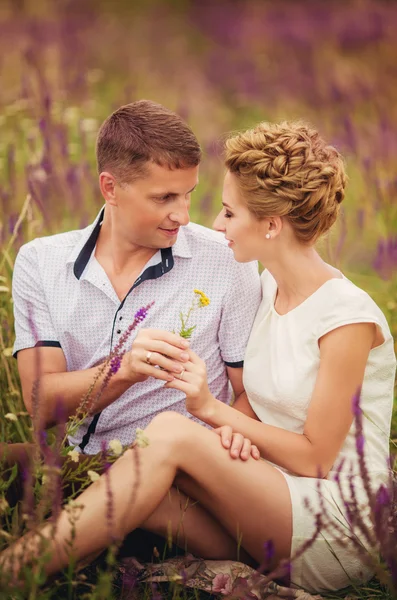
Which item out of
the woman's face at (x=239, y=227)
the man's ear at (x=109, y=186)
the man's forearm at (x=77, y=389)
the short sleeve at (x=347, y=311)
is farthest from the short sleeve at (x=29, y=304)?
the short sleeve at (x=347, y=311)

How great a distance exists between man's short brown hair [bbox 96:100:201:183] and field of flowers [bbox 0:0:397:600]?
0.71 feet

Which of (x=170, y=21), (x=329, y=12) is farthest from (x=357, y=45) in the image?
(x=170, y=21)

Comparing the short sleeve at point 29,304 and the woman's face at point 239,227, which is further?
the short sleeve at point 29,304

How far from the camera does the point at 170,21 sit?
33.1 ft

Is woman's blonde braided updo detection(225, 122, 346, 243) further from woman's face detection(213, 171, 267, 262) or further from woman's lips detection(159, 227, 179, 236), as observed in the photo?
woman's lips detection(159, 227, 179, 236)

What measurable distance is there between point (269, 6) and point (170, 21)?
125 cm

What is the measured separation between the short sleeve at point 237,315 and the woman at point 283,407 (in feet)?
0.26

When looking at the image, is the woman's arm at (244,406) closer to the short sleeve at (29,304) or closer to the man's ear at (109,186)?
the short sleeve at (29,304)

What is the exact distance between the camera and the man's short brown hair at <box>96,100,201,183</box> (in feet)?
8.27

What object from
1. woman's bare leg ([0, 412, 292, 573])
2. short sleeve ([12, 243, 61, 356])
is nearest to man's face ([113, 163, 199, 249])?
short sleeve ([12, 243, 61, 356])

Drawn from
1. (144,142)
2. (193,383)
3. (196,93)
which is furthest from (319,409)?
(196,93)

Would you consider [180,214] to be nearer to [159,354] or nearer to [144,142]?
[144,142]

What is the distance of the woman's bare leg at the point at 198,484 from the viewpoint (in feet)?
6.66

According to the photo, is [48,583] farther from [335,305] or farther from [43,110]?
[43,110]
